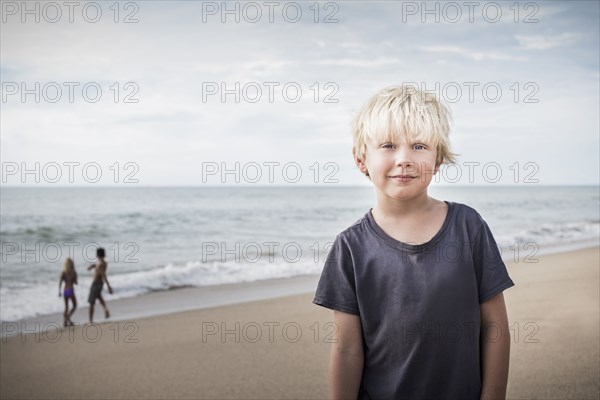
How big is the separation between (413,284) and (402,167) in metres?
0.38

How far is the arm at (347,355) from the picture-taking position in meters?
1.73

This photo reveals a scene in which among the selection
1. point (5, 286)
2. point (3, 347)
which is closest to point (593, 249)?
point (3, 347)

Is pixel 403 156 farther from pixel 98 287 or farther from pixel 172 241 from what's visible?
pixel 172 241

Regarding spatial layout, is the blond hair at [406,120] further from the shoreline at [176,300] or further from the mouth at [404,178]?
the shoreline at [176,300]

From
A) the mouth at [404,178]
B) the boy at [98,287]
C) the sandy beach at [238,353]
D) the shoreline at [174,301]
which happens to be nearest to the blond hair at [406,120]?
the mouth at [404,178]

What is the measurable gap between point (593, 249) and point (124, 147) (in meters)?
27.1

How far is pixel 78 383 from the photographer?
17.9ft

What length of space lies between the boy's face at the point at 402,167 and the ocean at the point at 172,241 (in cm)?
944

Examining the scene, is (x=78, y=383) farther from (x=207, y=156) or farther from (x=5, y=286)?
(x=207, y=156)

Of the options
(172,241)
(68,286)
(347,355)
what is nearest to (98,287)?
(68,286)

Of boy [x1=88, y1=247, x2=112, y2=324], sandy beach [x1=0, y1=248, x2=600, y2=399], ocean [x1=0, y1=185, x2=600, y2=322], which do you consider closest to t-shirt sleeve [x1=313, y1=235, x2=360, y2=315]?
sandy beach [x1=0, y1=248, x2=600, y2=399]

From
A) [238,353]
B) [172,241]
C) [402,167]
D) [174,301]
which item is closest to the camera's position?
[402,167]

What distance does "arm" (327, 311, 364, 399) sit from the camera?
1729mm

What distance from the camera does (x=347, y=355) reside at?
173 centimetres
